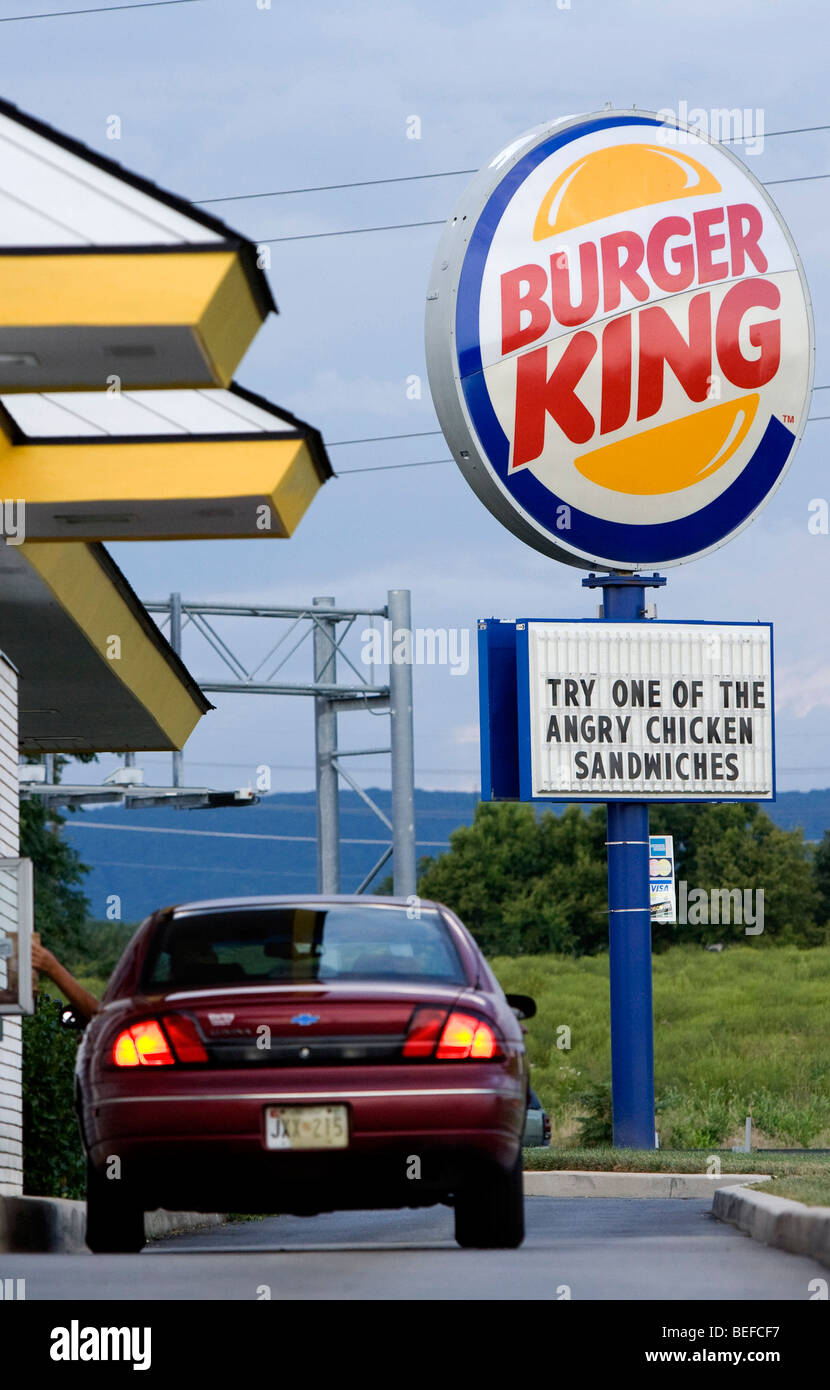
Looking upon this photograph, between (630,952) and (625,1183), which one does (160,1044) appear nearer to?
(625,1183)

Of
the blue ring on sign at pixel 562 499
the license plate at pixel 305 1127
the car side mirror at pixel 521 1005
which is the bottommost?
the license plate at pixel 305 1127

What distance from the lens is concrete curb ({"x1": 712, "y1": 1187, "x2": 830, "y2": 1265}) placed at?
877 cm

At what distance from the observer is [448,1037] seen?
870cm

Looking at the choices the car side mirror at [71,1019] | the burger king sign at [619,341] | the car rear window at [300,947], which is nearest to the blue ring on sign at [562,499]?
the burger king sign at [619,341]

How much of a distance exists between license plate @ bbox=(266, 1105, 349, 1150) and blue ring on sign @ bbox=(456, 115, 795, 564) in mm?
13796

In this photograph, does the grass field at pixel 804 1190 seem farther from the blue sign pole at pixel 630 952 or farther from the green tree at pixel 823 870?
the green tree at pixel 823 870

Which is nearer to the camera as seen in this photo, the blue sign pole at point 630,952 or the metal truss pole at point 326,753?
the blue sign pole at point 630,952

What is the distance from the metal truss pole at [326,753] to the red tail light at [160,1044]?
2678 cm

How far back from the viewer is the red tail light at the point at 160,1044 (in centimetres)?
857

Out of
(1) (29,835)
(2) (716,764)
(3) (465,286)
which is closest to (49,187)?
(3) (465,286)

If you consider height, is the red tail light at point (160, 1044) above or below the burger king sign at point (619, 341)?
below

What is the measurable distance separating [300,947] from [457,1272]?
187 cm
